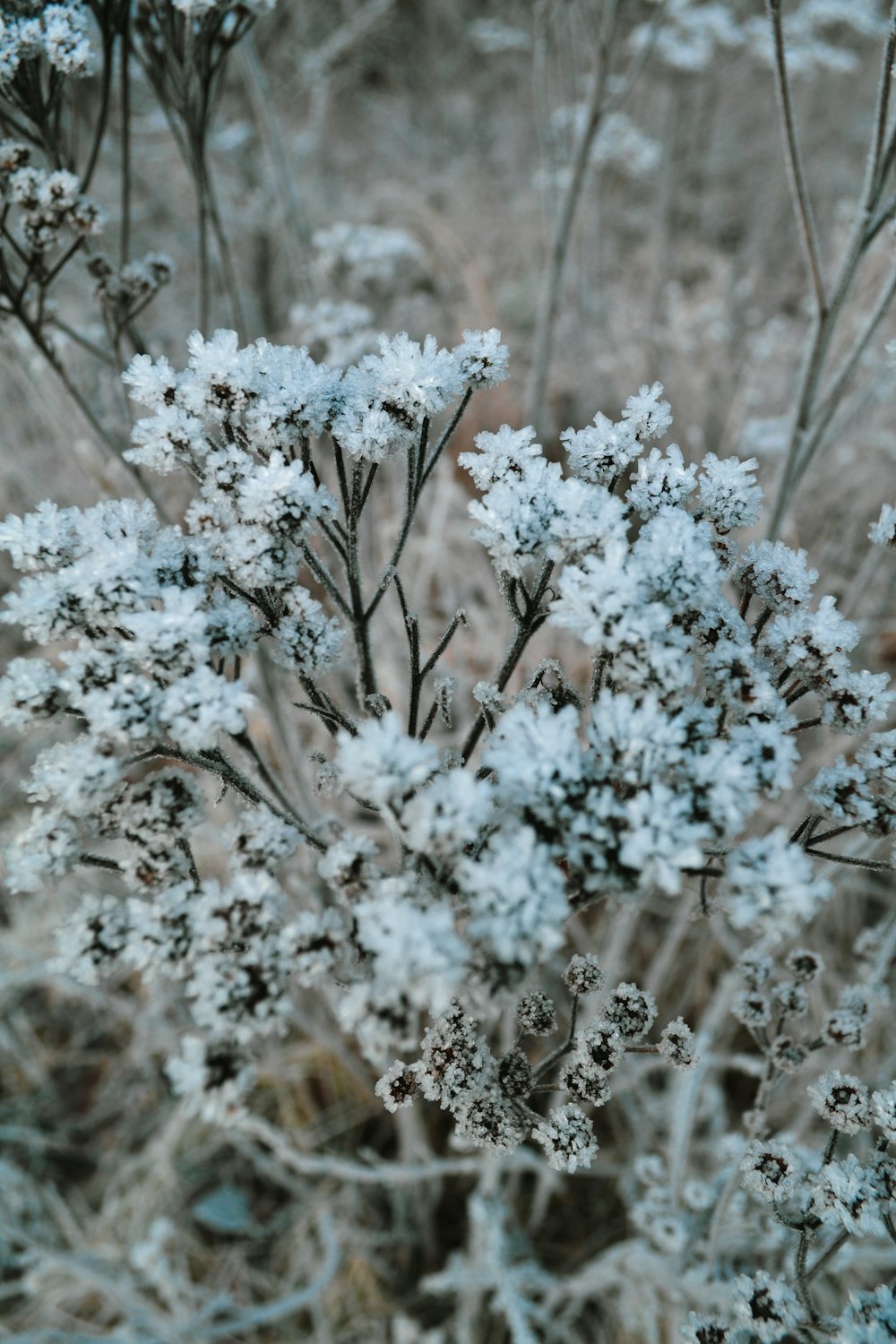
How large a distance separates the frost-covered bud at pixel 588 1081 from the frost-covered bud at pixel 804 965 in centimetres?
33

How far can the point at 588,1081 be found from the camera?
0.84m

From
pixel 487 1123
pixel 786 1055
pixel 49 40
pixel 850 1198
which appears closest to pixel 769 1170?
pixel 850 1198

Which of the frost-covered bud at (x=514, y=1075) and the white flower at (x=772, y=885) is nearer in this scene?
the white flower at (x=772, y=885)

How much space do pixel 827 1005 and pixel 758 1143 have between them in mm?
1687

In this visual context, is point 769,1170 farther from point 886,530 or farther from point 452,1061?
point 886,530

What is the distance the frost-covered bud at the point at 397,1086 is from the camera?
80 cm

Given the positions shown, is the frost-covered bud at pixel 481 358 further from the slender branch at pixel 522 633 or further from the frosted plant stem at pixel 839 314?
the frosted plant stem at pixel 839 314

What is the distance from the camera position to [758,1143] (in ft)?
2.93

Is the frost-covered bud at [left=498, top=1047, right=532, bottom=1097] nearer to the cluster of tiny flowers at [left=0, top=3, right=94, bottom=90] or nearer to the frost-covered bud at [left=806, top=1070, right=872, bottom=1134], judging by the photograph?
the frost-covered bud at [left=806, top=1070, right=872, bottom=1134]

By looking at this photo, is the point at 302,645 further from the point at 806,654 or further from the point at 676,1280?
the point at 676,1280

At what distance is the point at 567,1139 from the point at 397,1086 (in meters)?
0.18

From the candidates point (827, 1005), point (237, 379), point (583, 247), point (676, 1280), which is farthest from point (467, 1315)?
point (583, 247)

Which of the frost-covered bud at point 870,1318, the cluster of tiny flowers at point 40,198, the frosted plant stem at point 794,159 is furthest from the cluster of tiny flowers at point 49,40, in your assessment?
the frost-covered bud at point 870,1318

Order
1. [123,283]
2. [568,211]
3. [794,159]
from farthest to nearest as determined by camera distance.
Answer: [568,211]
[123,283]
[794,159]
